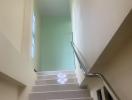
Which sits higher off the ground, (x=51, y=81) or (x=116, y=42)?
(x=116, y=42)

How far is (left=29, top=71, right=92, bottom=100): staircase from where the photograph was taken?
15.7 ft

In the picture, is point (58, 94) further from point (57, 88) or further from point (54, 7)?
point (54, 7)

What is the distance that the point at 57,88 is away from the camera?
17.0 ft

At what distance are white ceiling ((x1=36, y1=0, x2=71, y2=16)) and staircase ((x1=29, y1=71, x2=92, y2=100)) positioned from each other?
10.2 ft

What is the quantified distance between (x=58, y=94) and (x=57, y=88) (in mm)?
340

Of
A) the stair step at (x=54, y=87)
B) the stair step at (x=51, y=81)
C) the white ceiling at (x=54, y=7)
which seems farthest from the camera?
the white ceiling at (x=54, y=7)

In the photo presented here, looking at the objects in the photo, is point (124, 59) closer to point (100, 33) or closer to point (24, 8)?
point (100, 33)

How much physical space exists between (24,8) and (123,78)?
4144mm

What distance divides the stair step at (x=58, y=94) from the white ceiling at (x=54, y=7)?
4134 mm

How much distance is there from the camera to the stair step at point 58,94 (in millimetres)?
4766

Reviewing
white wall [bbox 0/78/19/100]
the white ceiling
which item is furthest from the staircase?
the white ceiling

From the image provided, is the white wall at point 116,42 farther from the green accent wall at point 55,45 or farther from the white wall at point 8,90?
the green accent wall at point 55,45

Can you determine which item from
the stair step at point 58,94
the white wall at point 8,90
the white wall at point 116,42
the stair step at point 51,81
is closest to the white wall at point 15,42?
the white wall at point 8,90

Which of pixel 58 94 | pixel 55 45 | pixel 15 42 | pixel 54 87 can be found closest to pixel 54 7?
pixel 55 45
